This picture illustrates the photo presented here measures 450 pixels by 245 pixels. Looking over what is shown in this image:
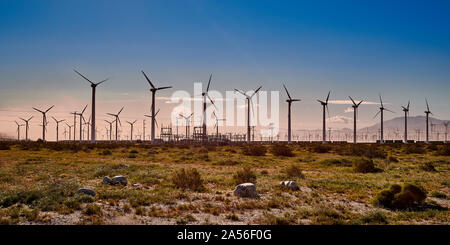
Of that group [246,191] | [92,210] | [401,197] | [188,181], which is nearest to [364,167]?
[401,197]

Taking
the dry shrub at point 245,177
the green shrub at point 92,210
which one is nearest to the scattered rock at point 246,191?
the dry shrub at point 245,177

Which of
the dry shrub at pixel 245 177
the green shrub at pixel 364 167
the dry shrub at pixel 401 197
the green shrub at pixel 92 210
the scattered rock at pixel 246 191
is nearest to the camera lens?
the green shrub at pixel 92 210

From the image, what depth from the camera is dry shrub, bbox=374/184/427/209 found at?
17500 millimetres

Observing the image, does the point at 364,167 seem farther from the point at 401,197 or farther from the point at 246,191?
the point at 246,191

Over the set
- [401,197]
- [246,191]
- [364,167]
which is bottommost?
[364,167]

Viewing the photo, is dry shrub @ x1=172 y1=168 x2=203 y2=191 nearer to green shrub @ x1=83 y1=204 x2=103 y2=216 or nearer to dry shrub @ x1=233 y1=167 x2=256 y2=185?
dry shrub @ x1=233 y1=167 x2=256 y2=185

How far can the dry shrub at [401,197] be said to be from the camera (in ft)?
57.4

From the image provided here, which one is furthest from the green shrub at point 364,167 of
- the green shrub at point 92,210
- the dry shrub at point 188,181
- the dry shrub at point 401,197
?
the green shrub at point 92,210

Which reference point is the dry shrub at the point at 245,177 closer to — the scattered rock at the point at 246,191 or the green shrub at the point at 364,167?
the scattered rock at the point at 246,191

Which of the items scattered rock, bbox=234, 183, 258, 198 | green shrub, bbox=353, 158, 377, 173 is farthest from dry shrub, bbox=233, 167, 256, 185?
green shrub, bbox=353, 158, 377, 173

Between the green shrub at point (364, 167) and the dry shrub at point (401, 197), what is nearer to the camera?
the dry shrub at point (401, 197)

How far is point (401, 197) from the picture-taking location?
17.5 metres

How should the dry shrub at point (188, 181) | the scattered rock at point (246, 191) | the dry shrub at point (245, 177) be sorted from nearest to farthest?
the scattered rock at point (246, 191) → the dry shrub at point (188, 181) → the dry shrub at point (245, 177)

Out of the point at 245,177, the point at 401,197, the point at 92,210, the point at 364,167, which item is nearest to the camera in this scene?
the point at 92,210
